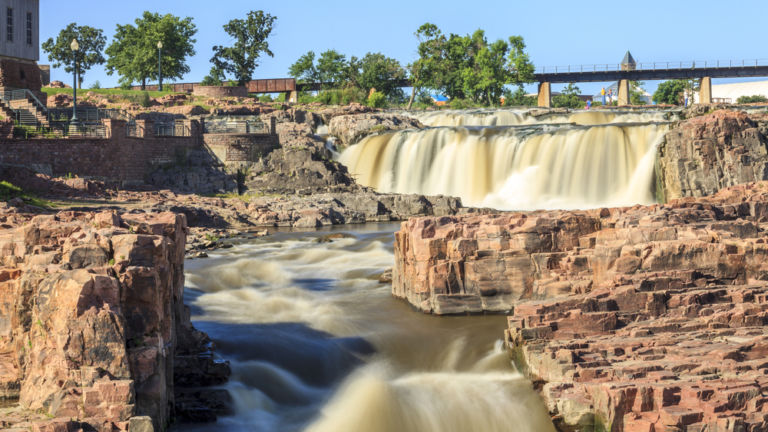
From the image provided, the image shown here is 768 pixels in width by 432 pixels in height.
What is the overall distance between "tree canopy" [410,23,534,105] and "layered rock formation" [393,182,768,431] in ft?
213

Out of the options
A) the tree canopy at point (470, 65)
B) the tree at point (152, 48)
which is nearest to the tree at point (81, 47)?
the tree at point (152, 48)

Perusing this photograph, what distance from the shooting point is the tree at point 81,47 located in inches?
3620

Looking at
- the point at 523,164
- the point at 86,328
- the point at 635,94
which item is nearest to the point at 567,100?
the point at 635,94

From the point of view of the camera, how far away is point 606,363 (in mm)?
14031

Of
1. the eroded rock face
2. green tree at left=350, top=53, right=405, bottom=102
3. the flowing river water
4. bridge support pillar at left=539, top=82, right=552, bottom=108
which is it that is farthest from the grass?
bridge support pillar at left=539, top=82, right=552, bottom=108

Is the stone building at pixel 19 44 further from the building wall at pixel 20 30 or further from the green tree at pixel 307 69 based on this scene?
the green tree at pixel 307 69

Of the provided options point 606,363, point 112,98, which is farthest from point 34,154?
point 606,363

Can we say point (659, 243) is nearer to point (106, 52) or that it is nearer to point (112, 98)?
point (112, 98)

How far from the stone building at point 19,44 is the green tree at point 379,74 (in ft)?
134

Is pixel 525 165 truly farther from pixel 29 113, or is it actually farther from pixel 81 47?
pixel 81 47

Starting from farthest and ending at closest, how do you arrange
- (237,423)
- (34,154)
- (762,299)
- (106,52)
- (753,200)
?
(106,52)
(34,154)
(753,200)
(762,299)
(237,423)

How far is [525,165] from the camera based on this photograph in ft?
143

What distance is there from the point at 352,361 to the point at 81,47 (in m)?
85.4

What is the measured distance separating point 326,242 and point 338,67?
Result: 60.5 m
